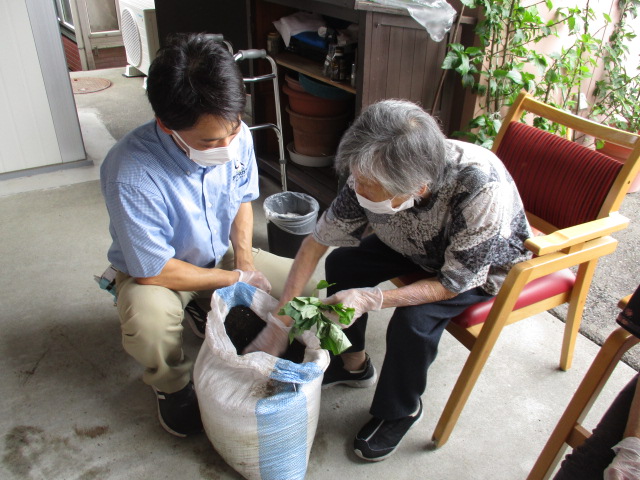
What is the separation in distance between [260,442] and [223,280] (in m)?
0.50

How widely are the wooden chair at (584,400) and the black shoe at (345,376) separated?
0.60 metres

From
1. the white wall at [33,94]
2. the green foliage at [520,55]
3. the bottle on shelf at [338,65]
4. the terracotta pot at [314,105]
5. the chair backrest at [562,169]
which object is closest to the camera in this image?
the chair backrest at [562,169]

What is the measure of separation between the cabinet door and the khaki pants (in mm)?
1244

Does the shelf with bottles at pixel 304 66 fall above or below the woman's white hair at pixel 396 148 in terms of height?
below

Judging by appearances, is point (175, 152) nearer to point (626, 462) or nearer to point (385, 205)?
point (385, 205)

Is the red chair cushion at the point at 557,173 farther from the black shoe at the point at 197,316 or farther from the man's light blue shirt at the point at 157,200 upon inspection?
the black shoe at the point at 197,316

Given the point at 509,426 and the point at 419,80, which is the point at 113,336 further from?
the point at 419,80

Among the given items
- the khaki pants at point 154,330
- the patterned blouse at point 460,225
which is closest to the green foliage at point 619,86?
the patterned blouse at point 460,225

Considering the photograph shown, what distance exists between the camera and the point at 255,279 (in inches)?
65.6

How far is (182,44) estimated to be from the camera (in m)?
1.25

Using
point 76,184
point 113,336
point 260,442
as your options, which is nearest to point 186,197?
Result: point 260,442

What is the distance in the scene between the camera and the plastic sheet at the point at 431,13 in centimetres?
207

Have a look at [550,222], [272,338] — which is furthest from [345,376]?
[550,222]

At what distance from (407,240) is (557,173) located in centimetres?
53
